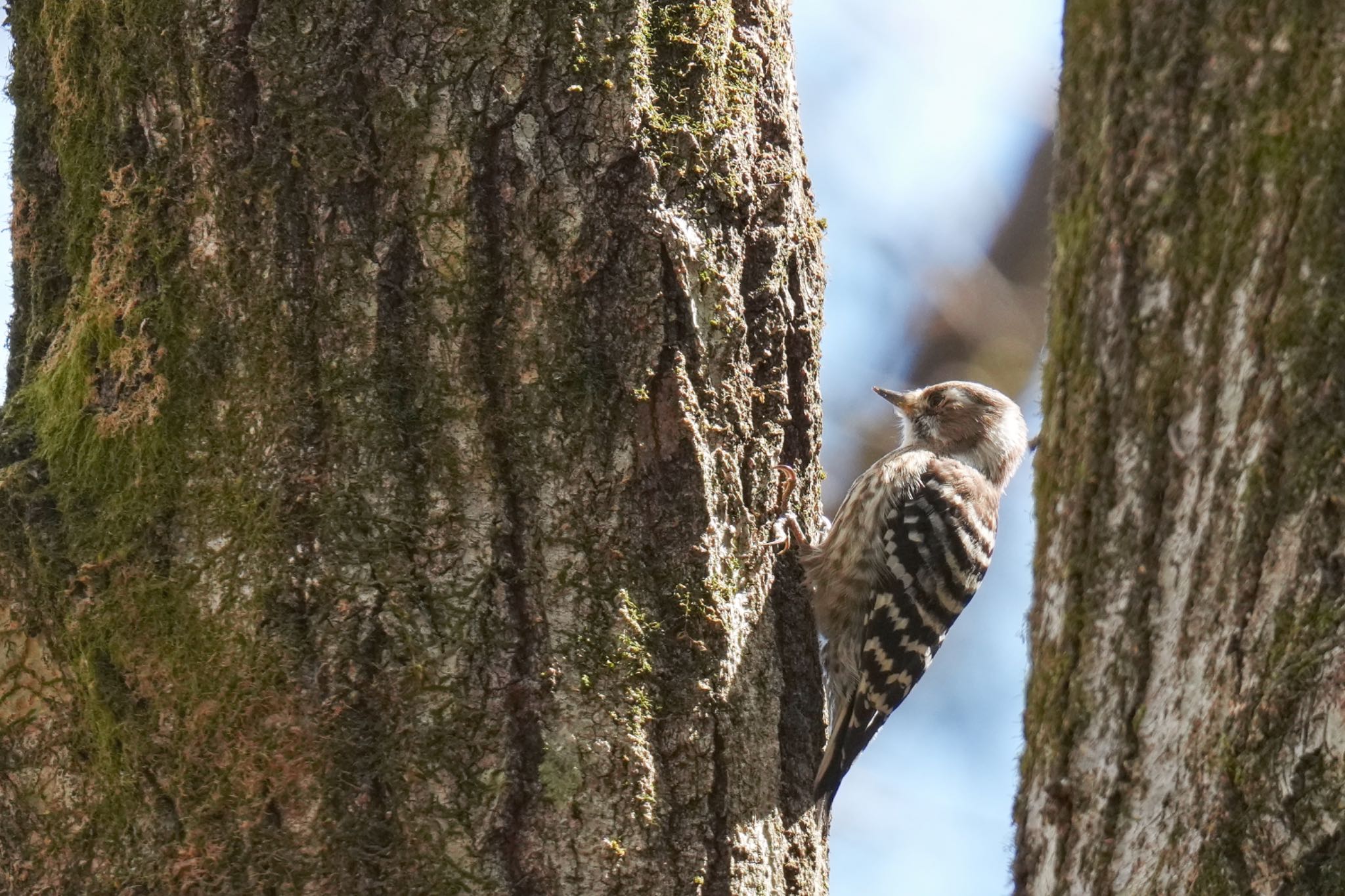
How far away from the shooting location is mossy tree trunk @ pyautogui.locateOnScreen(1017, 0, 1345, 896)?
1668mm

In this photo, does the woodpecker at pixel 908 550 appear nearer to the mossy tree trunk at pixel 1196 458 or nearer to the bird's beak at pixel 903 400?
the bird's beak at pixel 903 400

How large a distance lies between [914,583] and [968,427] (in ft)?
3.89

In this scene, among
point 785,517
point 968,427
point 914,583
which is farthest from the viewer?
point 968,427

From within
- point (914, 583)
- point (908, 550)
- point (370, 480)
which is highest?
point (908, 550)

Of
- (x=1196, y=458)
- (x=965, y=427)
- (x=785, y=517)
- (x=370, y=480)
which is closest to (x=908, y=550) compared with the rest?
(x=965, y=427)

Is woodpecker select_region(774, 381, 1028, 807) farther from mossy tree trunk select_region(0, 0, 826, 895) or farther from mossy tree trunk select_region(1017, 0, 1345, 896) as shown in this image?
mossy tree trunk select_region(1017, 0, 1345, 896)

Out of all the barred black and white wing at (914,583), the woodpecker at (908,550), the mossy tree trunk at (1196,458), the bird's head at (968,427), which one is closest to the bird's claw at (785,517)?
the woodpecker at (908,550)

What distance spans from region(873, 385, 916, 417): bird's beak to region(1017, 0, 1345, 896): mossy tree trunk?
4141 mm

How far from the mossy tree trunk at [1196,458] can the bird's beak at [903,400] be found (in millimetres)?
4141

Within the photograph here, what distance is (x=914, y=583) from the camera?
5000 mm

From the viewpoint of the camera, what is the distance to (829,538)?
15.0 ft

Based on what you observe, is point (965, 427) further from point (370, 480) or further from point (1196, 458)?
point (1196, 458)

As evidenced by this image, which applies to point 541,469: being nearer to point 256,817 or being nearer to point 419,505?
point 419,505

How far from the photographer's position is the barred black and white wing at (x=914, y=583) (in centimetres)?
456
